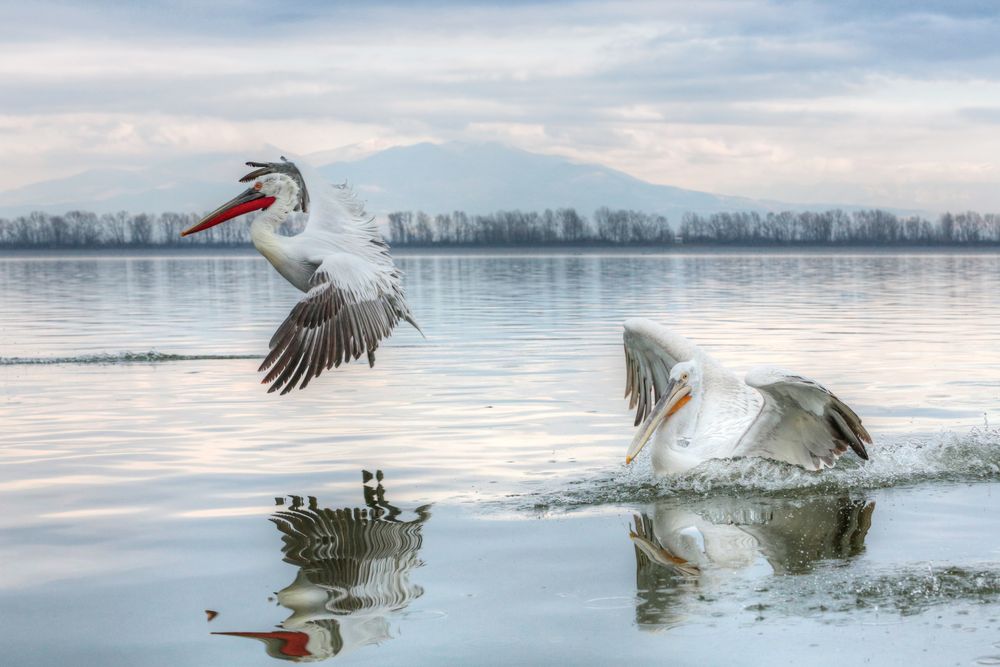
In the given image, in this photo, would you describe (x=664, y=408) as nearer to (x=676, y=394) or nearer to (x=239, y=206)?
(x=676, y=394)

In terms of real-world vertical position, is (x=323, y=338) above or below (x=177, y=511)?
above

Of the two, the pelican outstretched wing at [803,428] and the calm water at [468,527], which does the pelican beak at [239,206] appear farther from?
the pelican outstretched wing at [803,428]

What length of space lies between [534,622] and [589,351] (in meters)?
12.4

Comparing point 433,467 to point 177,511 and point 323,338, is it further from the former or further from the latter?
point 177,511

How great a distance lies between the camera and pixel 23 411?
1226 cm

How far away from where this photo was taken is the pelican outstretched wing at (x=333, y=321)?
8.88 metres

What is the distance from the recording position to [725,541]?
6.97 m

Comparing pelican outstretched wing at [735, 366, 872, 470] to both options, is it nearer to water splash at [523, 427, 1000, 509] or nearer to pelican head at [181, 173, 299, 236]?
water splash at [523, 427, 1000, 509]

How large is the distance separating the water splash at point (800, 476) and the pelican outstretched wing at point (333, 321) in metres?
1.91

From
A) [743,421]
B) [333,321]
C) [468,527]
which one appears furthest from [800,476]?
[333,321]

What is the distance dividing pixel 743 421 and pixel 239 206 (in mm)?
4628

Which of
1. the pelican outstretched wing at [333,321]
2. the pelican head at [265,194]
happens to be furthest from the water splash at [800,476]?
the pelican head at [265,194]

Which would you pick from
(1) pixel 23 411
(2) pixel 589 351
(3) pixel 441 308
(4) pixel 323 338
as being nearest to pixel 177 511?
(4) pixel 323 338

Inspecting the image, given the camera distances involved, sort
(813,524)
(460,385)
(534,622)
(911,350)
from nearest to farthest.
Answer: (534,622) < (813,524) < (460,385) < (911,350)
